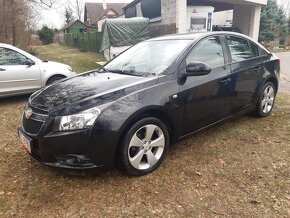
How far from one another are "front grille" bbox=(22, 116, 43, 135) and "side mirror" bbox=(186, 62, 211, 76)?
1887 millimetres

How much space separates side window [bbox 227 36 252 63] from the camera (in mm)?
4543

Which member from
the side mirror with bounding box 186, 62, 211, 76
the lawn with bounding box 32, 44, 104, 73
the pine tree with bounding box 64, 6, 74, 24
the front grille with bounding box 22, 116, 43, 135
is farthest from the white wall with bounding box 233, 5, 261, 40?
the pine tree with bounding box 64, 6, 74, 24

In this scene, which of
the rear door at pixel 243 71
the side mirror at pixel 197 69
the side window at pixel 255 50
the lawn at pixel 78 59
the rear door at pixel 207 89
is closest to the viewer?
the side mirror at pixel 197 69

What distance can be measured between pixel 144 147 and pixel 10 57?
16.6 ft

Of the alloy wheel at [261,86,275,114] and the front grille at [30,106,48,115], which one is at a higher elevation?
the front grille at [30,106,48,115]

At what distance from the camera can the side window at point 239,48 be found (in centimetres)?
454

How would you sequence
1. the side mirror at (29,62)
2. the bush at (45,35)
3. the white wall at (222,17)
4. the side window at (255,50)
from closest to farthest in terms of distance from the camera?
the side window at (255,50) → the side mirror at (29,62) → the white wall at (222,17) → the bush at (45,35)

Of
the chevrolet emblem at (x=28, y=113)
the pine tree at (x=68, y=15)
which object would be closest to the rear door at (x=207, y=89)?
the chevrolet emblem at (x=28, y=113)

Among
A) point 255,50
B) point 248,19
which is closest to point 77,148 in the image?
point 255,50

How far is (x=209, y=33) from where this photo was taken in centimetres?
431

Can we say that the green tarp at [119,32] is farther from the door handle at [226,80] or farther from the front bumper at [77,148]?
the front bumper at [77,148]

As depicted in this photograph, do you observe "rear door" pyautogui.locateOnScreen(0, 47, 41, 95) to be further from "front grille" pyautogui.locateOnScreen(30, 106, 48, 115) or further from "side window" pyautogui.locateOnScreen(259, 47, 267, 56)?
"side window" pyautogui.locateOnScreen(259, 47, 267, 56)

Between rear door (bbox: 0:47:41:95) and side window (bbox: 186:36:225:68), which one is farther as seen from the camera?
rear door (bbox: 0:47:41:95)

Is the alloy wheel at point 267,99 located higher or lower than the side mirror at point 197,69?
lower
